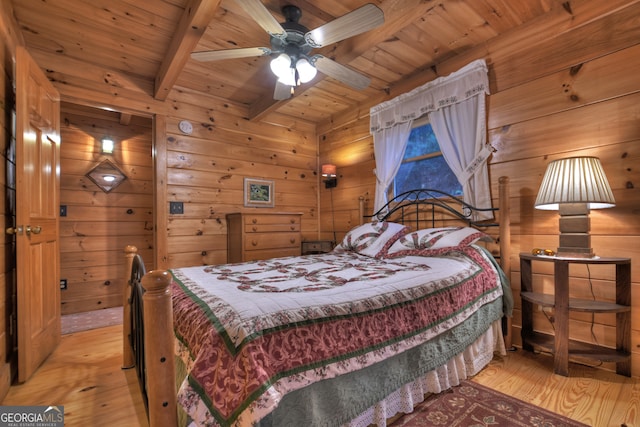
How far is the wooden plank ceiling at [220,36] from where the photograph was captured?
2.03 meters

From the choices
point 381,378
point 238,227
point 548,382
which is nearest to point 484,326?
point 548,382

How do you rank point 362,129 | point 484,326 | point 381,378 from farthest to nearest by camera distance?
point 362,129
point 484,326
point 381,378

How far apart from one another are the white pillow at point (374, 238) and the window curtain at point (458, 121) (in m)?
0.65

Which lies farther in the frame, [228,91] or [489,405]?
[228,91]

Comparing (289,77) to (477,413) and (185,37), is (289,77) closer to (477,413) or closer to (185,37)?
(185,37)

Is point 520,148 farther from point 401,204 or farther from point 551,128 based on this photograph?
point 401,204

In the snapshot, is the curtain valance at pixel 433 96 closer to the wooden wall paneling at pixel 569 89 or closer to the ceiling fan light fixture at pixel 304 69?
the wooden wall paneling at pixel 569 89

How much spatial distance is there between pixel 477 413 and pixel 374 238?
4.75 ft

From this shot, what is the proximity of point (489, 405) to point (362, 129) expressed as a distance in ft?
9.76

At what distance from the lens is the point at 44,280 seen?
218 cm

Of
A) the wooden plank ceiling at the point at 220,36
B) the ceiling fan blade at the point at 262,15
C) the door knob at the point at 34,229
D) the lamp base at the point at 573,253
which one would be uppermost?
the wooden plank ceiling at the point at 220,36

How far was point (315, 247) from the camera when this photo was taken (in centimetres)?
364

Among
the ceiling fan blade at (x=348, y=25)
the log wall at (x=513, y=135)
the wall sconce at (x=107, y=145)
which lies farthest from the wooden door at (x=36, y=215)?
the ceiling fan blade at (x=348, y=25)

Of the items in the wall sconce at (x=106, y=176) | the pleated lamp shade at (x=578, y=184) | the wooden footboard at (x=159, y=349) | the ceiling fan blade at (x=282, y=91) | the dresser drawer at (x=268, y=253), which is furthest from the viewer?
the wall sconce at (x=106, y=176)
